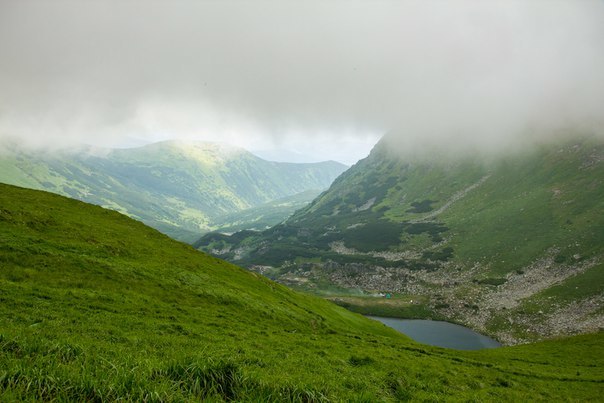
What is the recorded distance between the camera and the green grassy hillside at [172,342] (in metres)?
10.6

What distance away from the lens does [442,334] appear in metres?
124

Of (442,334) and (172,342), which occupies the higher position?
(172,342)

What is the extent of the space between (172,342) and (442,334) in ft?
407

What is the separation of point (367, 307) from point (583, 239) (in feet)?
352

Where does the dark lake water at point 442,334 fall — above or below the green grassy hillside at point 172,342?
below

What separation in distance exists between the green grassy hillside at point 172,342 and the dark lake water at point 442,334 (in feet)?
181

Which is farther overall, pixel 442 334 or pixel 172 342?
pixel 442 334

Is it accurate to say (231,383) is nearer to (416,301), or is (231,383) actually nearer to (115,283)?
(115,283)

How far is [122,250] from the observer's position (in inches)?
1857

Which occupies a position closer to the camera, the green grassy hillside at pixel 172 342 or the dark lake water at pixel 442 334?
the green grassy hillside at pixel 172 342

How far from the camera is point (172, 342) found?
23156 millimetres

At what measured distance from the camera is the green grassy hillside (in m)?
10.6

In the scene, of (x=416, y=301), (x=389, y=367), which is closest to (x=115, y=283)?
(x=389, y=367)

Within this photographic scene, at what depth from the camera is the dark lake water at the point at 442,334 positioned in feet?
371
